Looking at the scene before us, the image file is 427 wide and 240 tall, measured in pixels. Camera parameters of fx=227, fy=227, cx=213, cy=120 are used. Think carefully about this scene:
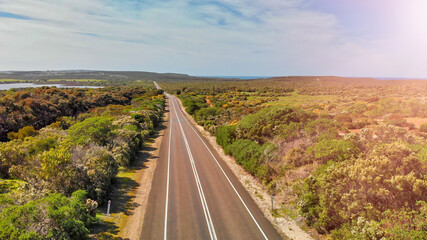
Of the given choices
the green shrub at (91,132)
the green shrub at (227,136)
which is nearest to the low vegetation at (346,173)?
the green shrub at (227,136)

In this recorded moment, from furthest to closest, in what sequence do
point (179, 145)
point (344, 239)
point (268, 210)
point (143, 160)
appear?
point (179, 145) → point (143, 160) → point (268, 210) → point (344, 239)

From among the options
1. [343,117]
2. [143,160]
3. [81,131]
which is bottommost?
[143,160]

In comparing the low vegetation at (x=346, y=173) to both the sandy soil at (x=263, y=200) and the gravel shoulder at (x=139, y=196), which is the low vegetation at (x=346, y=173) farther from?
the gravel shoulder at (x=139, y=196)

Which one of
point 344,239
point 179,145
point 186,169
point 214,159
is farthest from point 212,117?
point 344,239

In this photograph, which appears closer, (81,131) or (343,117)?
(81,131)

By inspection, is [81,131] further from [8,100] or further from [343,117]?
[343,117]

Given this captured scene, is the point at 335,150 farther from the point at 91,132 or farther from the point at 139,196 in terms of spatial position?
the point at 91,132

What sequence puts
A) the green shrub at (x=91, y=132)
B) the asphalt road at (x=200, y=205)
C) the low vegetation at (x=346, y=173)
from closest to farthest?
1. the low vegetation at (x=346, y=173)
2. the asphalt road at (x=200, y=205)
3. the green shrub at (x=91, y=132)
